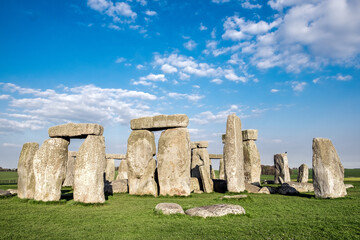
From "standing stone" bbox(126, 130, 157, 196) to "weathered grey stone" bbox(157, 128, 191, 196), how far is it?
0.55m

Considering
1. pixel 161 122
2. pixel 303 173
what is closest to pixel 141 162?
pixel 161 122

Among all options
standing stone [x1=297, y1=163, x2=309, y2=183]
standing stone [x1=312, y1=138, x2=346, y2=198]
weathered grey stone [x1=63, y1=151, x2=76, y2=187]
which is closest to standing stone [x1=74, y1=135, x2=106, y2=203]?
standing stone [x1=312, y1=138, x2=346, y2=198]

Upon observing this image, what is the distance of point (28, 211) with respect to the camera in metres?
8.19

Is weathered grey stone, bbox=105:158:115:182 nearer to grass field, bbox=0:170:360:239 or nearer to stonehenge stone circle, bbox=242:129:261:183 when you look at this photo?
stonehenge stone circle, bbox=242:129:261:183

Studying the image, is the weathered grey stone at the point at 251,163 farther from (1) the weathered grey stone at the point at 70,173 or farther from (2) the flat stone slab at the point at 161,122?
(1) the weathered grey stone at the point at 70,173

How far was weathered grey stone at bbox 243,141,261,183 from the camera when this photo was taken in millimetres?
18297

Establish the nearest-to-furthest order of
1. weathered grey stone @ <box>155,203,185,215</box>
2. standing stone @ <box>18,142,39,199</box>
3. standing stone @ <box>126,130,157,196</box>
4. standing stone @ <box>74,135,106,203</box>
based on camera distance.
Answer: weathered grey stone @ <box>155,203,185,215</box> → standing stone @ <box>74,135,106,203</box> → standing stone @ <box>18,142,39,199</box> → standing stone @ <box>126,130,157,196</box>

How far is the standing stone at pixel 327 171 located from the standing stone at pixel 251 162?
741cm

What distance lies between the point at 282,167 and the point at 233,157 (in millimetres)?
9521

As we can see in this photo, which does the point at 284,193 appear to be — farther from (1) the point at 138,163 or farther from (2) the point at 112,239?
(2) the point at 112,239

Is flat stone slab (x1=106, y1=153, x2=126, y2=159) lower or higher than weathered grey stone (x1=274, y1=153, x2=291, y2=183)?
higher

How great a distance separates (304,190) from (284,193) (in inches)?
88.8

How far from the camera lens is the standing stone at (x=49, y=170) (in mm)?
9719

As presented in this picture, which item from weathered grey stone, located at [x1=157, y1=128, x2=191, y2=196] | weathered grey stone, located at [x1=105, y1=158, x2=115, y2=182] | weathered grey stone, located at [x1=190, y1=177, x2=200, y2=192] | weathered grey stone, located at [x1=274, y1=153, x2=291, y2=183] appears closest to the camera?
weathered grey stone, located at [x1=157, y1=128, x2=191, y2=196]
